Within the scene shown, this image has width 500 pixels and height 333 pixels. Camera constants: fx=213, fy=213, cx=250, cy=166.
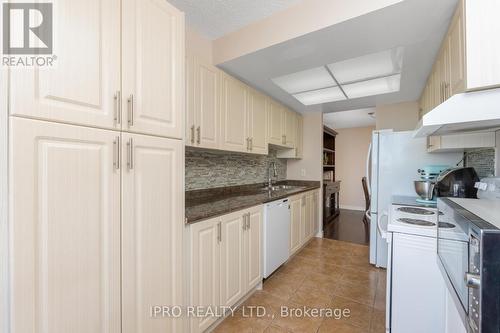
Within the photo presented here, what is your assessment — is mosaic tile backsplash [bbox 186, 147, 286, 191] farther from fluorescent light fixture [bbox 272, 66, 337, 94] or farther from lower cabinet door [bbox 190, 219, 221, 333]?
fluorescent light fixture [bbox 272, 66, 337, 94]

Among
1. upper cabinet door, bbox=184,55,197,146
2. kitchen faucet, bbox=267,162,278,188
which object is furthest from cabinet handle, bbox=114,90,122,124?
kitchen faucet, bbox=267,162,278,188

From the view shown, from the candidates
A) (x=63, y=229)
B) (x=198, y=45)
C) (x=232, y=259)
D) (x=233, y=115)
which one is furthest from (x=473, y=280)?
(x=198, y=45)

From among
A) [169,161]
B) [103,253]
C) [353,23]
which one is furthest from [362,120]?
[103,253]

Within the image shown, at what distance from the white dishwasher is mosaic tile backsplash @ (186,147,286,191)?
738 mm

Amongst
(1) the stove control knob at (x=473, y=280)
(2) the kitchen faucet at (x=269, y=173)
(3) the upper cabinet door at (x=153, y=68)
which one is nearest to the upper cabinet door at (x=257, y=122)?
(2) the kitchen faucet at (x=269, y=173)

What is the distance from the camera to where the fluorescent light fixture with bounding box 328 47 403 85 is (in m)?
1.98

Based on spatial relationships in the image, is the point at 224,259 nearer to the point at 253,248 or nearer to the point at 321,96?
the point at 253,248

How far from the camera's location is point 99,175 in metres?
0.88

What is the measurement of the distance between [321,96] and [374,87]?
25.8 inches

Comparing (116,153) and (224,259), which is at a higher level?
(116,153)

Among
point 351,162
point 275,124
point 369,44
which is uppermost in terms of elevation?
point 369,44

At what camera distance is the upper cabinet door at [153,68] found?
986mm

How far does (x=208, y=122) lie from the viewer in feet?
6.48

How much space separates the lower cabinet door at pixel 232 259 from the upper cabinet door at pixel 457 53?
5.58 feet
